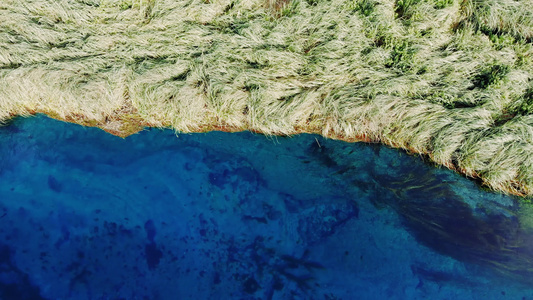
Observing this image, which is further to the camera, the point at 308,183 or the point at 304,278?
the point at 308,183

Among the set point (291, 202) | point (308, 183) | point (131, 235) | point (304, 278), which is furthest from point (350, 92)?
point (131, 235)

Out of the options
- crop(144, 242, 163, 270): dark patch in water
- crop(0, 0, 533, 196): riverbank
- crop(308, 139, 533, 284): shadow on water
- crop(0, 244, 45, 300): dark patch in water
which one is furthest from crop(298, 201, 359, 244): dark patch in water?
crop(0, 244, 45, 300): dark patch in water

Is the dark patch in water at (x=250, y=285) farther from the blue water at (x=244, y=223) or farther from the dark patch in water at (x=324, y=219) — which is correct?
the dark patch in water at (x=324, y=219)

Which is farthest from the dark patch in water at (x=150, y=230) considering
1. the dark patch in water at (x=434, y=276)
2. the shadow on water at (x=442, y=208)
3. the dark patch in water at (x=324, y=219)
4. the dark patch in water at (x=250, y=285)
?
the dark patch in water at (x=434, y=276)

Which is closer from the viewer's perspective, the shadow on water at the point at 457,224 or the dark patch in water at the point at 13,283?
the shadow on water at the point at 457,224

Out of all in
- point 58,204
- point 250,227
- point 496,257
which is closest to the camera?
point 496,257

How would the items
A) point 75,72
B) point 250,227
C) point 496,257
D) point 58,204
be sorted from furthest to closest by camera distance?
point 75,72
point 58,204
point 250,227
point 496,257

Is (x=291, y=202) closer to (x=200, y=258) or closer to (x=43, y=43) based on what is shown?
(x=200, y=258)
